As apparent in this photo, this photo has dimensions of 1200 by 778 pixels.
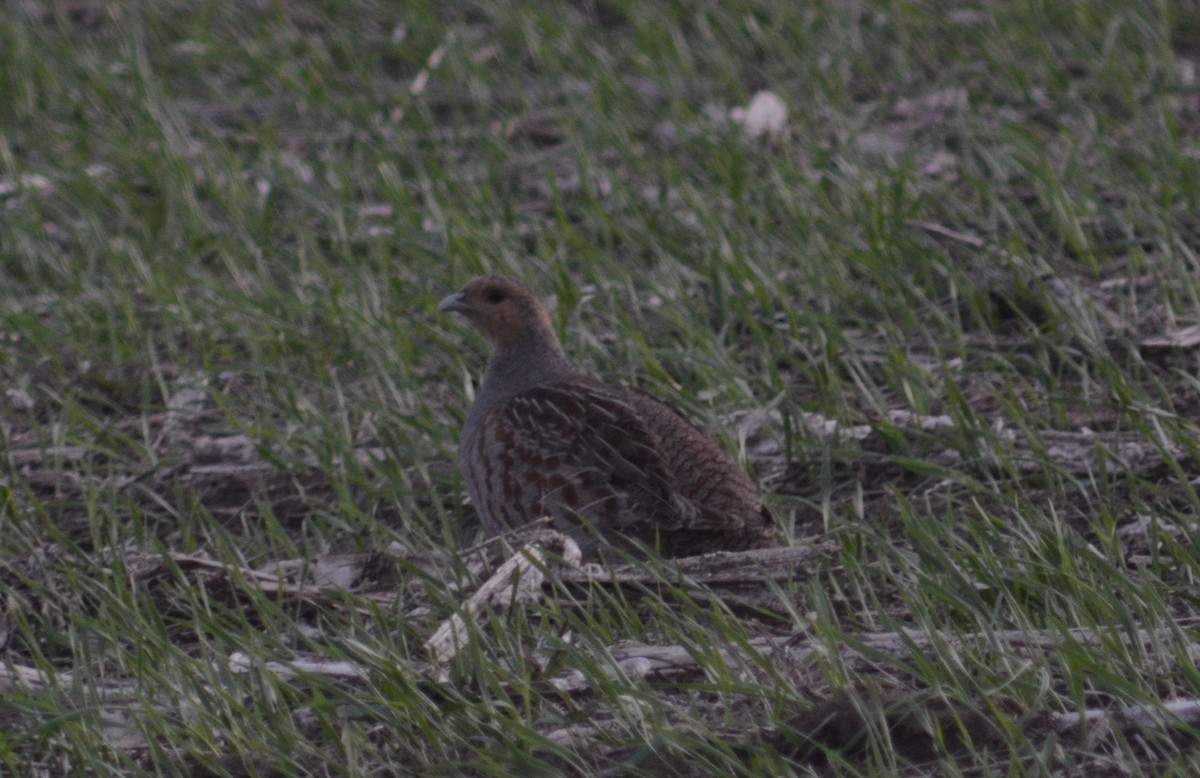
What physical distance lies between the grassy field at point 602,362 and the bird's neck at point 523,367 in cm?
24

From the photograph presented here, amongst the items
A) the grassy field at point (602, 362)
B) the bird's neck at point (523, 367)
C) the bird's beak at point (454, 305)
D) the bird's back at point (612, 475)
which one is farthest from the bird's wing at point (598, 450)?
the bird's beak at point (454, 305)

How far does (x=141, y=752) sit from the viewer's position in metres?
3.38

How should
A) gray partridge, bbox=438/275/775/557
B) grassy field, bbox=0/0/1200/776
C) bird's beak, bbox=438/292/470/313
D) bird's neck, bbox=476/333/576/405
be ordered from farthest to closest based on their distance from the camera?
bird's beak, bbox=438/292/470/313 < bird's neck, bbox=476/333/576/405 < gray partridge, bbox=438/275/775/557 < grassy field, bbox=0/0/1200/776

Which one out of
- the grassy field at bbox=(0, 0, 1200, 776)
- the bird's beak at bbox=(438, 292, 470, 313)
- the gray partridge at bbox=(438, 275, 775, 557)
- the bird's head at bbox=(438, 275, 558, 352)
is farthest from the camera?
the bird's beak at bbox=(438, 292, 470, 313)

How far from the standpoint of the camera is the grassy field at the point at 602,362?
3281 mm

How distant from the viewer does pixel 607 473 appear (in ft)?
14.6

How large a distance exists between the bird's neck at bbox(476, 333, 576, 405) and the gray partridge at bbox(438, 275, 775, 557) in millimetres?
89

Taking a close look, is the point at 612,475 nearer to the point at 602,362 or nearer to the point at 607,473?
the point at 607,473

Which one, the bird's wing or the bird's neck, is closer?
the bird's wing

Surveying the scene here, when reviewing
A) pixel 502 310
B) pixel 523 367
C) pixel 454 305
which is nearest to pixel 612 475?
pixel 523 367

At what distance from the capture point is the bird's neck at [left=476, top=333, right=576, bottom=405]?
16.3 ft

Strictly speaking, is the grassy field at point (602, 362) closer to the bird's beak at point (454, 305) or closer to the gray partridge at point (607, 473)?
the gray partridge at point (607, 473)

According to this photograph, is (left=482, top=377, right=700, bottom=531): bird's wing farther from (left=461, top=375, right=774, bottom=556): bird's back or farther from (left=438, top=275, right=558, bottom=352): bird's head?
(left=438, top=275, right=558, bottom=352): bird's head

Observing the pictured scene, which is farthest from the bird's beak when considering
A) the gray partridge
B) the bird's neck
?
the gray partridge
